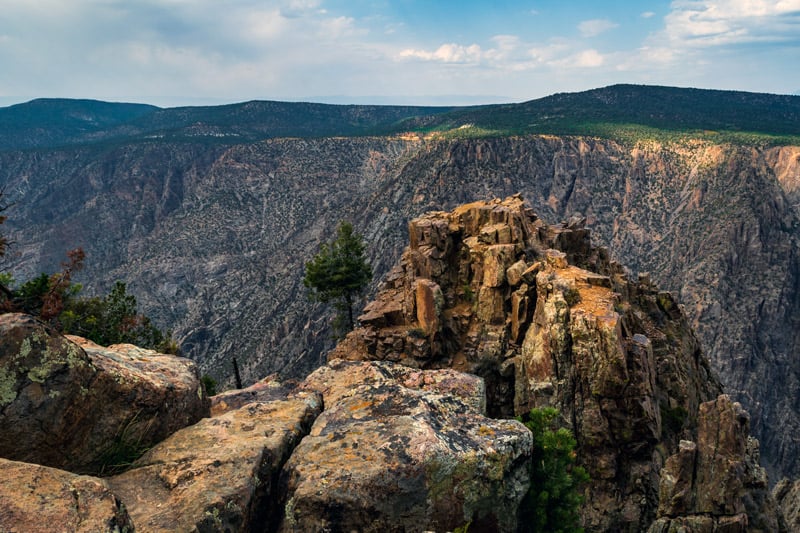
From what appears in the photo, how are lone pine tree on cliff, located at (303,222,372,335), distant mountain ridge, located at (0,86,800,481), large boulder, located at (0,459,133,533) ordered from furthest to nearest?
distant mountain ridge, located at (0,86,800,481) < lone pine tree on cliff, located at (303,222,372,335) < large boulder, located at (0,459,133,533)

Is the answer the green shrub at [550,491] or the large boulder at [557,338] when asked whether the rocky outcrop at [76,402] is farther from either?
the large boulder at [557,338]

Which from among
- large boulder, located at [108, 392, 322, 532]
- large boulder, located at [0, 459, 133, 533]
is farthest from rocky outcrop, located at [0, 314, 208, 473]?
large boulder, located at [0, 459, 133, 533]

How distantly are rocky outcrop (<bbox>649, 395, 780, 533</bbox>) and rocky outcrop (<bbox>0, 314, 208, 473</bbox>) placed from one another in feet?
59.0

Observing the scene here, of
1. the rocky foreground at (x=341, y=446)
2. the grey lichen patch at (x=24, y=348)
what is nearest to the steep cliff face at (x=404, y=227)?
the rocky foreground at (x=341, y=446)

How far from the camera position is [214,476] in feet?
30.0

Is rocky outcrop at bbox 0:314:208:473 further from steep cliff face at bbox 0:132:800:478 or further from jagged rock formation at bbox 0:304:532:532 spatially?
steep cliff face at bbox 0:132:800:478

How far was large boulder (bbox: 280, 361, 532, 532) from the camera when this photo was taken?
9289 millimetres

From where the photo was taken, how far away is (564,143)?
11719 cm

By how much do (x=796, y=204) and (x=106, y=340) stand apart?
126227mm

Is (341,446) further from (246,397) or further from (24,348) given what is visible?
(24,348)

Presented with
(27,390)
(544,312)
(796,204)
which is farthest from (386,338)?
(796,204)

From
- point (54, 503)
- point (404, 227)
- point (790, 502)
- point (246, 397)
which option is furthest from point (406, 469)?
point (404, 227)

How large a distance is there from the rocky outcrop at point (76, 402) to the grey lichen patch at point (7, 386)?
0.04ft

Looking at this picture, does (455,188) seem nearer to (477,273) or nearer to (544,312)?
(477,273)
